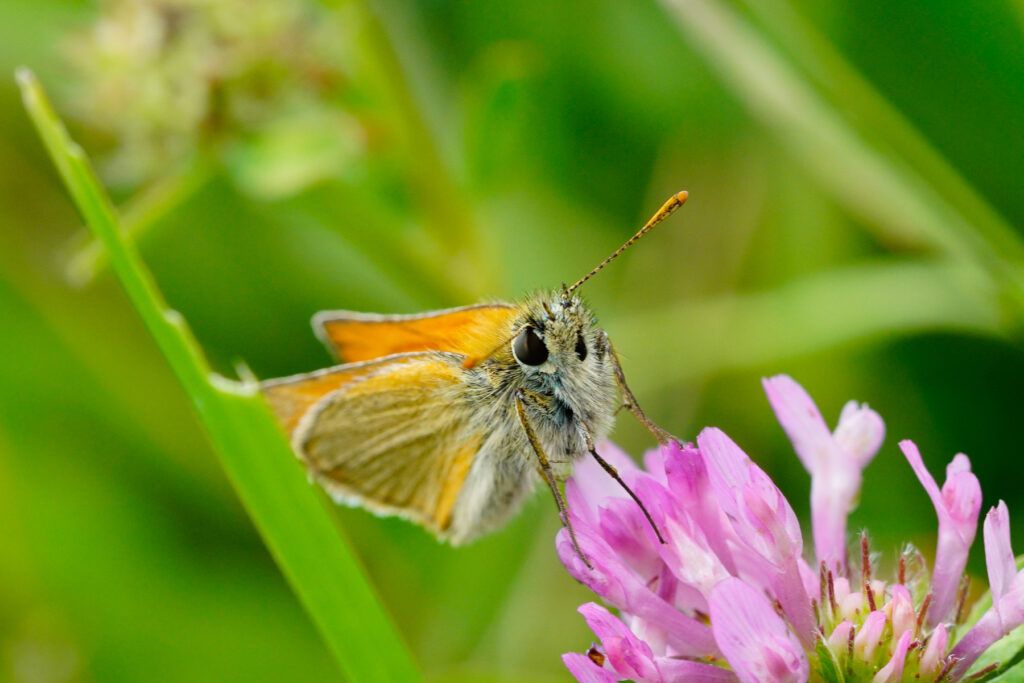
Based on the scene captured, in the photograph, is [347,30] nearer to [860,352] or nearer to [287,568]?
[860,352]

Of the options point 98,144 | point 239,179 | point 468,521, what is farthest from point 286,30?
point 468,521

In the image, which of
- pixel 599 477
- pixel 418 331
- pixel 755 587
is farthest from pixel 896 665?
pixel 418 331

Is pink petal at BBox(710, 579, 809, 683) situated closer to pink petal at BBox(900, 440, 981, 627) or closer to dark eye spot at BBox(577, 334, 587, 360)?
pink petal at BBox(900, 440, 981, 627)

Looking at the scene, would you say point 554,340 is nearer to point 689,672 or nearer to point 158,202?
point 689,672

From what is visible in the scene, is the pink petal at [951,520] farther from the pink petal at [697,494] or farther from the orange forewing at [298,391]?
the orange forewing at [298,391]

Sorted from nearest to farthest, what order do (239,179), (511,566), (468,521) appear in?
1. (468,521)
2. (239,179)
3. (511,566)
